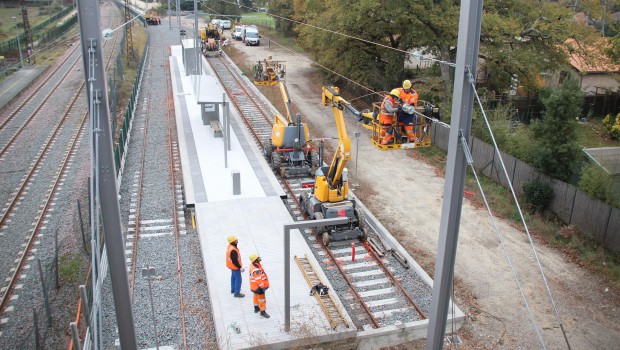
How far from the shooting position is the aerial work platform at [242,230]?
40.4 feet

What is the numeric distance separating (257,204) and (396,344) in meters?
8.11

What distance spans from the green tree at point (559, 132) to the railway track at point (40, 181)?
17443 millimetres

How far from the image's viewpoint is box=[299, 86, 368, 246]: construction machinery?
16547mm

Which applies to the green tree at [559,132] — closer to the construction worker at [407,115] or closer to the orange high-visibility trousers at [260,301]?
the construction worker at [407,115]

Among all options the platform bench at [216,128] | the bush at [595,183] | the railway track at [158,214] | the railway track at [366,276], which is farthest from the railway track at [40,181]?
the bush at [595,183]

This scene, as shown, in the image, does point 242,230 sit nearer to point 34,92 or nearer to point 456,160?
point 456,160

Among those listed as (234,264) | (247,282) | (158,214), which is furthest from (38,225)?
(234,264)

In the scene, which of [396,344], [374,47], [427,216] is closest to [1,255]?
[396,344]

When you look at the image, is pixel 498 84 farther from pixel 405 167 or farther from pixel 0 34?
pixel 0 34

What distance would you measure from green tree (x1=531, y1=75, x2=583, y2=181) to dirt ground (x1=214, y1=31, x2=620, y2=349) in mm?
2880

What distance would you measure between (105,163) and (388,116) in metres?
7.36

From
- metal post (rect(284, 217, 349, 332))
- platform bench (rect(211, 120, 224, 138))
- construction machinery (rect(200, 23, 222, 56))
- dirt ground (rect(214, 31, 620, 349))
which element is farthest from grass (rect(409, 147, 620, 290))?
construction machinery (rect(200, 23, 222, 56))

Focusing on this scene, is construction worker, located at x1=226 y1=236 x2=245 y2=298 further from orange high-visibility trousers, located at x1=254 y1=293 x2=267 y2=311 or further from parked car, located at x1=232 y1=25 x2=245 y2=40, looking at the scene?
parked car, located at x1=232 y1=25 x2=245 y2=40

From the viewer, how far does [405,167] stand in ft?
82.7
